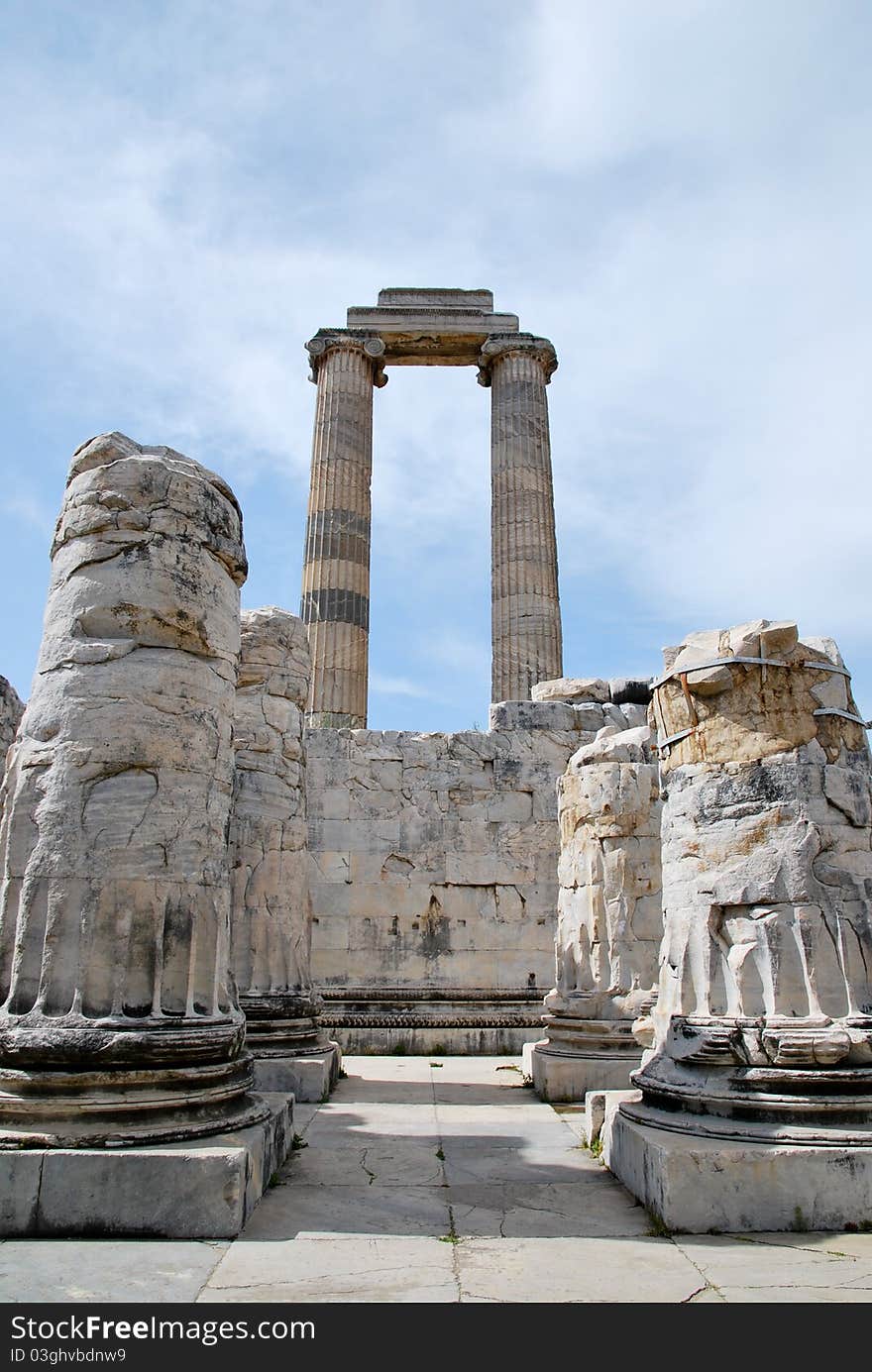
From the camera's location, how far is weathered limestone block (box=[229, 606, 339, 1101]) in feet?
23.6

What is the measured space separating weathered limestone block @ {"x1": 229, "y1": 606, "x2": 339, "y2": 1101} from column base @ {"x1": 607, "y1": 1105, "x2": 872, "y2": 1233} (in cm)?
376

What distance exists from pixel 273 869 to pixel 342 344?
1538 cm

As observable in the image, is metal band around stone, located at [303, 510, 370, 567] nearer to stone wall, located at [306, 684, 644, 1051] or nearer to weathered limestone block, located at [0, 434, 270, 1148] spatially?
stone wall, located at [306, 684, 644, 1051]

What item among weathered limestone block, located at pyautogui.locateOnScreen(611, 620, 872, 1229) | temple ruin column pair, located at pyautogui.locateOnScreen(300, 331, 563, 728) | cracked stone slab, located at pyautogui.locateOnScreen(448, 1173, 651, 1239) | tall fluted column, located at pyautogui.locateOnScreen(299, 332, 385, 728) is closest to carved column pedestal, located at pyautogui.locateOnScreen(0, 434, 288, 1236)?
cracked stone slab, located at pyautogui.locateOnScreen(448, 1173, 651, 1239)

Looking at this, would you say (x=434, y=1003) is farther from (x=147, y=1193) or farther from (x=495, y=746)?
(x=147, y=1193)

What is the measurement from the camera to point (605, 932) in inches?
291

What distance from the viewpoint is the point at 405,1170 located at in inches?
191

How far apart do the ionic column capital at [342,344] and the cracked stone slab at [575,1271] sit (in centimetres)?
1920

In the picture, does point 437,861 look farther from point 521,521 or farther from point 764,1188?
point 521,521

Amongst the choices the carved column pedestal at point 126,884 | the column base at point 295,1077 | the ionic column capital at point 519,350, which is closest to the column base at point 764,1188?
the carved column pedestal at point 126,884

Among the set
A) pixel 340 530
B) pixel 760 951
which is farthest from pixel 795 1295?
pixel 340 530

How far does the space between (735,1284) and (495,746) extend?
8.77 meters

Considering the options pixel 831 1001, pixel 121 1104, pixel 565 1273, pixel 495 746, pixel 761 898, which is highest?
pixel 495 746
